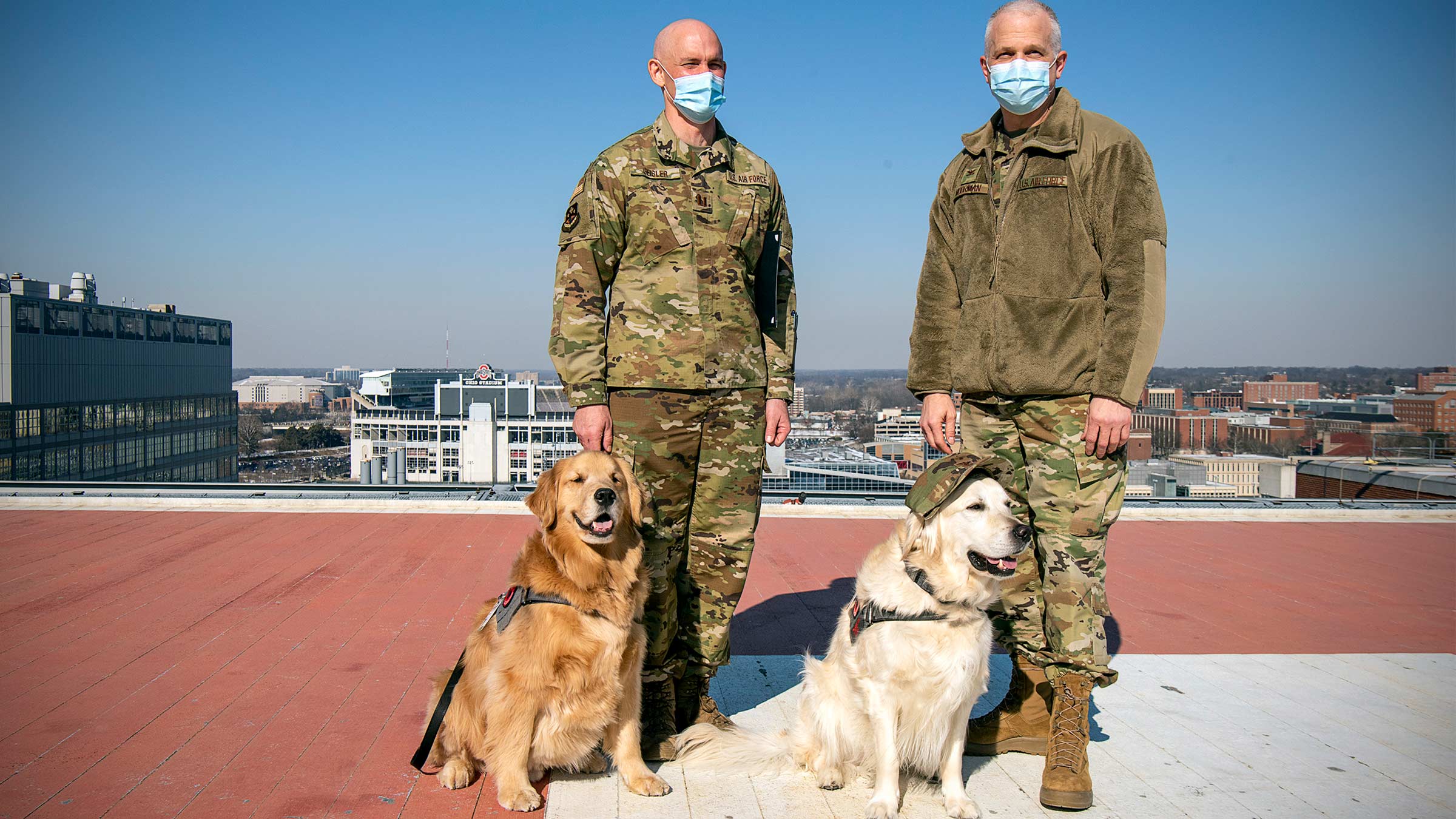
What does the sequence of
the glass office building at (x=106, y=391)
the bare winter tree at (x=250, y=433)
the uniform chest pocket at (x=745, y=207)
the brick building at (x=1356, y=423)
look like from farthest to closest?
the bare winter tree at (x=250, y=433), the glass office building at (x=106, y=391), the brick building at (x=1356, y=423), the uniform chest pocket at (x=745, y=207)

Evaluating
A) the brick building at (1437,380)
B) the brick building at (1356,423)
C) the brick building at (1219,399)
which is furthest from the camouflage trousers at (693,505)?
the brick building at (1219,399)

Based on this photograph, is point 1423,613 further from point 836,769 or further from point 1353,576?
point 836,769

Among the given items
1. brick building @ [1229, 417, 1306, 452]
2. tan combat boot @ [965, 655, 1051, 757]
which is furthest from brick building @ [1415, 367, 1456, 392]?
tan combat boot @ [965, 655, 1051, 757]

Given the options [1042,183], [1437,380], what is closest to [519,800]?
[1042,183]

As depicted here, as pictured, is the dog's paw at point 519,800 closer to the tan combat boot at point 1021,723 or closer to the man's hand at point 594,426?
the man's hand at point 594,426

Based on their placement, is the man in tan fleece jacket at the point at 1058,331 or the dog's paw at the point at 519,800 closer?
the dog's paw at the point at 519,800

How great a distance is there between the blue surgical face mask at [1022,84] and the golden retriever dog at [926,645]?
49.9 inches

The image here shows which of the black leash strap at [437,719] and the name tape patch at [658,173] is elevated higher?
the name tape patch at [658,173]

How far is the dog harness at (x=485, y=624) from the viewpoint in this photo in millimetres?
2445

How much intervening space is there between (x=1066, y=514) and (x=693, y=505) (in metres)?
1.26

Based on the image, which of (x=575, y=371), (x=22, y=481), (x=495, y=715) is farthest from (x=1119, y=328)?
(x=22, y=481)

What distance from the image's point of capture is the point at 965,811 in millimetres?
2373

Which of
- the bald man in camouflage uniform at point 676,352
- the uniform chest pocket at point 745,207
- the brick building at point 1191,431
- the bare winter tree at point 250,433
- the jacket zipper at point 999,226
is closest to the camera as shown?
the jacket zipper at point 999,226

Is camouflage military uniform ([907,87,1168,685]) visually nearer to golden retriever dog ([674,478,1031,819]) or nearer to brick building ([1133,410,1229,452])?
golden retriever dog ([674,478,1031,819])
